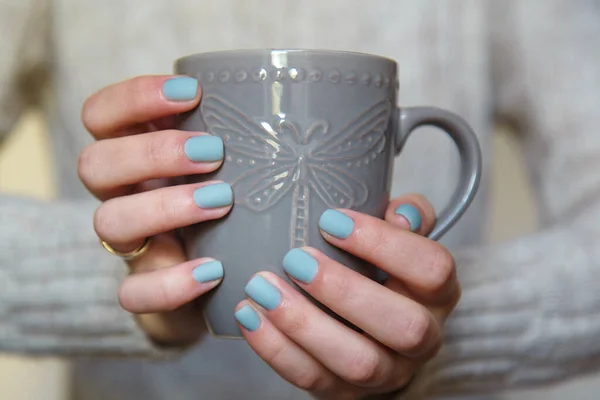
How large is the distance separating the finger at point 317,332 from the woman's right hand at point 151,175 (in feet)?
0.14

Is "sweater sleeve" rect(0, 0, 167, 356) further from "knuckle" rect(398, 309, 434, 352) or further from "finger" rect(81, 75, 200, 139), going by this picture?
"knuckle" rect(398, 309, 434, 352)

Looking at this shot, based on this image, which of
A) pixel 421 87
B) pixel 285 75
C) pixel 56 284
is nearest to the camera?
pixel 285 75

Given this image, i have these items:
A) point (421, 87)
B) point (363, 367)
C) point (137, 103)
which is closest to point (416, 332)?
point (363, 367)

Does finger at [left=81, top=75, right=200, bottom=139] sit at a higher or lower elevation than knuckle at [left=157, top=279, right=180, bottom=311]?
higher

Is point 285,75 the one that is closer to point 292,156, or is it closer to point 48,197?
point 292,156

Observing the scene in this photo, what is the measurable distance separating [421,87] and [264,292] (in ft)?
1.91

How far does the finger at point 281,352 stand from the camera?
482 millimetres

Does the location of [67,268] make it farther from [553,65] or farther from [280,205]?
[553,65]

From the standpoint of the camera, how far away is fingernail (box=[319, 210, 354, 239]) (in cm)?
46

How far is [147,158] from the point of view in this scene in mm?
477

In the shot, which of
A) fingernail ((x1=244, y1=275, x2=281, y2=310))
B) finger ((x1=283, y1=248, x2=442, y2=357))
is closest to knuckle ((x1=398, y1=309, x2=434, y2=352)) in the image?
finger ((x1=283, y1=248, x2=442, y2=357))

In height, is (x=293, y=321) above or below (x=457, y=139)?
below

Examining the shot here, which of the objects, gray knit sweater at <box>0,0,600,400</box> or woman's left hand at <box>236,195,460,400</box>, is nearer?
woman's left hand at <box>236,195,460,400</box>

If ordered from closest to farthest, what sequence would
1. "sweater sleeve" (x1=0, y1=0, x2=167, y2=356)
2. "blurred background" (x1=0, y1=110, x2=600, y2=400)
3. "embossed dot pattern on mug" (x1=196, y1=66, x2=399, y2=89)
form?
"embossed dot pattern on mug" (x1=196, y1=66, x2=399, y2=89)
"sweater sleeve" (x1=0, y1=0, x2=167, y2=356)
"blurred background" (x1=0, y1=110, x2=600, y2=400)
